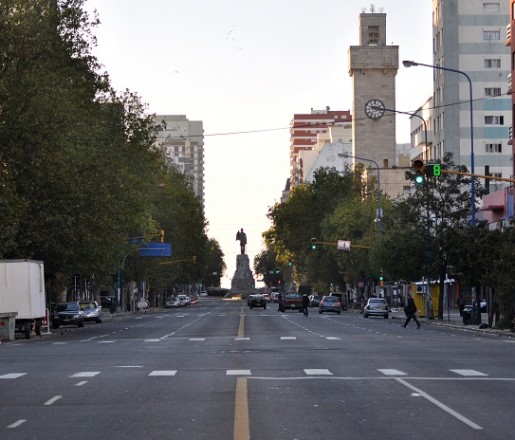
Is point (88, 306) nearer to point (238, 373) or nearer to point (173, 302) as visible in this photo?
point (238, 373)

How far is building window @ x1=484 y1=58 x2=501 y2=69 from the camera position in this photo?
123 metres

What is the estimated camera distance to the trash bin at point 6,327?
52.8 meters

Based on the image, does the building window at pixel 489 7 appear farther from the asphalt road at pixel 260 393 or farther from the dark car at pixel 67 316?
the asphalt road at pixel 260 393

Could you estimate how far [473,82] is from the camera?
123 meters

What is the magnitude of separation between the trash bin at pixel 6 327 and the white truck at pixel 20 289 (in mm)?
199

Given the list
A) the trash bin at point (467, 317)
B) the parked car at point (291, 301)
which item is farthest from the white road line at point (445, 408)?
the parked car at point (291, 301)

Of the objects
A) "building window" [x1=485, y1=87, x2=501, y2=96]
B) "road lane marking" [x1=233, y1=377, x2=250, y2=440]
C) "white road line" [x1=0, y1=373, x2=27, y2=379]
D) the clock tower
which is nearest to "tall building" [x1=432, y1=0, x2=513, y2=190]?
"building window" [x1=485, y1=87, x2=501, y2=96]

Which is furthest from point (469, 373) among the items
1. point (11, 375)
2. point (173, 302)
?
point (173, 302)

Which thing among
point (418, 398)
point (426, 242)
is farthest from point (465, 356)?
point (426, 242)

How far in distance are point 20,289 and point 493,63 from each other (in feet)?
259

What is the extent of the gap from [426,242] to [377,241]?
2159 cm

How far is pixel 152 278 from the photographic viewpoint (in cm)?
12388

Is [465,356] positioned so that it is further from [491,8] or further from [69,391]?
[491,8]

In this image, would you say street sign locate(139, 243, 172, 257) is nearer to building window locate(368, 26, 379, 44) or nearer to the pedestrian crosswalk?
building window locate(368, 26, 379, 44)
